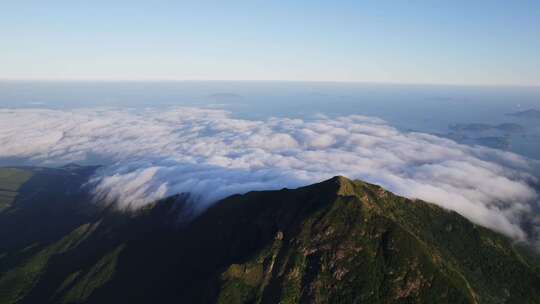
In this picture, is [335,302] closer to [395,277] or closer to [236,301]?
[395,277]

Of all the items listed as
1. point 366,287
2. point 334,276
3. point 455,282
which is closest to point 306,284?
point 334,276

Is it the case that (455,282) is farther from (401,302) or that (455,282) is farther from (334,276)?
(334,276)

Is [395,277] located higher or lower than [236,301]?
higher

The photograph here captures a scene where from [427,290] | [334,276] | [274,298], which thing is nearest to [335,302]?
[334,276]

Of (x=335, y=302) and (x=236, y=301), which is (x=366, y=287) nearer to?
(x=335, y=302)

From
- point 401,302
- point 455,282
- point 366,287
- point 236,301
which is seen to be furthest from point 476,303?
point 236,301

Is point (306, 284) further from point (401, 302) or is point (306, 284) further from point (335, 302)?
point (401, 302)
